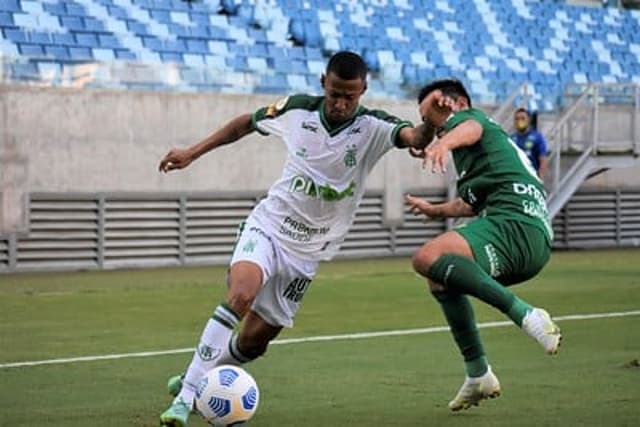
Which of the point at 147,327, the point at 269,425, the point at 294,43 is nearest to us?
the point at 269,425

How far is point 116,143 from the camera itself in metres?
24.1

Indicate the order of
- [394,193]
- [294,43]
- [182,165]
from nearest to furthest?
[182,165] → [394,193] → [294,43]

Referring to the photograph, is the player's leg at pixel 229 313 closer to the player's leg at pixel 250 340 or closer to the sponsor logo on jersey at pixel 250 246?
the sponsor logo on jersey at pixel 250 246

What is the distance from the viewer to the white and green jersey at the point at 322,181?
8906 millimetres

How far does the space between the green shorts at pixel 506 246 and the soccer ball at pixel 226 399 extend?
67.3 inches

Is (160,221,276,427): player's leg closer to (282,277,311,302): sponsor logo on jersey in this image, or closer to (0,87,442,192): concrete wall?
(282,277,311,302): sponsor logo on jersey

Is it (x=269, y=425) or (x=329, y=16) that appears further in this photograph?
(x=329, y=16)

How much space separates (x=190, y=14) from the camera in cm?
2844

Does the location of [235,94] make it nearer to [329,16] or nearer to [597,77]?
[329,16]

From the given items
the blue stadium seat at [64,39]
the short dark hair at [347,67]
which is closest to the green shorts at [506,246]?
the short dark hair at [347,67]

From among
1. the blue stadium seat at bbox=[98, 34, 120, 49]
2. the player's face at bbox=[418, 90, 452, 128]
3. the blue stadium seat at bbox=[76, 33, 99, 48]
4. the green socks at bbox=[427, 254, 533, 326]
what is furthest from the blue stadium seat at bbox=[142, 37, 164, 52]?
the green socks at bbox=[427, 254, 533, 326]

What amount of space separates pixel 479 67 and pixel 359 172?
25.1 meters

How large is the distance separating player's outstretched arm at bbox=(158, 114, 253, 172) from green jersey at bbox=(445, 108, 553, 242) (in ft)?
4.15

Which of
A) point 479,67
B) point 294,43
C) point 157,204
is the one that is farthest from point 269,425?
point 479,67
